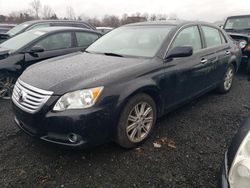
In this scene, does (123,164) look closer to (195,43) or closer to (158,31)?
(158,31)

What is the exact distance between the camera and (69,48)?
5.30m

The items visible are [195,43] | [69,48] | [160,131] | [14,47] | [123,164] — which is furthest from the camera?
[69,48]

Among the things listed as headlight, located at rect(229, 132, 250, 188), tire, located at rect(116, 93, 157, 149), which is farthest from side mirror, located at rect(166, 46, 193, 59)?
headlight, located at rect(229, 132, 250, 188)

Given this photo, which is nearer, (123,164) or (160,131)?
(123,164)

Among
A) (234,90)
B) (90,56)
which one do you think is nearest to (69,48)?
(90,56)

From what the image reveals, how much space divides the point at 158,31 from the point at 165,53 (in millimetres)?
562

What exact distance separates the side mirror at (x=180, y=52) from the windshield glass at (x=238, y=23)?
20.3ft

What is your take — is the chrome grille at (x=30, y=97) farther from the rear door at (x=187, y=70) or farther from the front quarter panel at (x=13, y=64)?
the front quarter panel at (x=13, y=64)

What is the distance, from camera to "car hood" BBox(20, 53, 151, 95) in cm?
241

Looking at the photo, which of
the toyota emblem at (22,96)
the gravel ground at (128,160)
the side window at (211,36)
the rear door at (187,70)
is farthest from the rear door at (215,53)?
the toyota emblem at (22,96)

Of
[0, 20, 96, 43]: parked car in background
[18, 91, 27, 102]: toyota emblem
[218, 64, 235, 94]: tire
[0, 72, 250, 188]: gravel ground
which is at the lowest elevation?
[0, 72, 250, 188]: gravel ground

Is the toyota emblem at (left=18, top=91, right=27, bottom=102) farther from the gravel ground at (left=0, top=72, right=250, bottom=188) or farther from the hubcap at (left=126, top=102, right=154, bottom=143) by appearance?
the hubcap at (left=126, top=102, right=154, bottom=143)

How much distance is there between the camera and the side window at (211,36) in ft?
13.5

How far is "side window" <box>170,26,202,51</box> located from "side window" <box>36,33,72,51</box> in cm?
288
